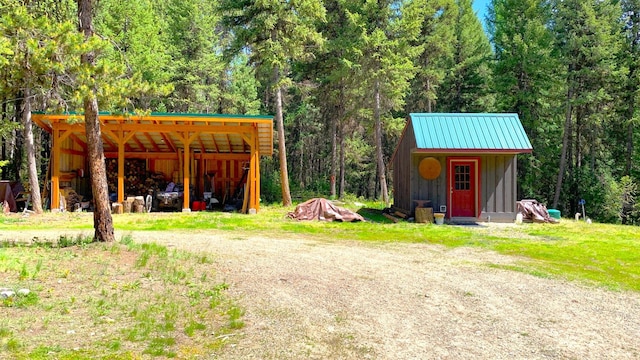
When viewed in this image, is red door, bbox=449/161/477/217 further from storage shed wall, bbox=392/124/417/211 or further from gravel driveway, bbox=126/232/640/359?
gravel driveway, bbox=126/232/640/359

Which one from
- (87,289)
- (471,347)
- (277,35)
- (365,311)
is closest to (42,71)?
(87,289)

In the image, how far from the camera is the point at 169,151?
19.8m

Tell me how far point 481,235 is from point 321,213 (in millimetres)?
5042

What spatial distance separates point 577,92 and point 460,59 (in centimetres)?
806

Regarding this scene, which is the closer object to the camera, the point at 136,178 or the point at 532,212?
the point at 532,212

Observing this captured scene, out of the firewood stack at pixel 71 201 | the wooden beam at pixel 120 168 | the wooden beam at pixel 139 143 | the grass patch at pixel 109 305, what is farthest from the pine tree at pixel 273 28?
the grass patch at pixel 109 305

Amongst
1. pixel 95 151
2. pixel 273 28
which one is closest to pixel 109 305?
pixel 95 151

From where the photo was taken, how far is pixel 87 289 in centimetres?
531

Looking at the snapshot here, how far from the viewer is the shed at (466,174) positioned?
582 inches

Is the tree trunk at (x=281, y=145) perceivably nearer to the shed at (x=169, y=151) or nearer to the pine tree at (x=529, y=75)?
the shed at (x=169, y=151)

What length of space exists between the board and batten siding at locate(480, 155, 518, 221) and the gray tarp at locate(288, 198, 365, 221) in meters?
4.20

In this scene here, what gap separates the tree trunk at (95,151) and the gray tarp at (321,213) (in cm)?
742

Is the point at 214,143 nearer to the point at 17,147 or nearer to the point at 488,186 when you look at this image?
the point at 17,147

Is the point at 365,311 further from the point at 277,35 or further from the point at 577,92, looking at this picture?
the point at 577,92
